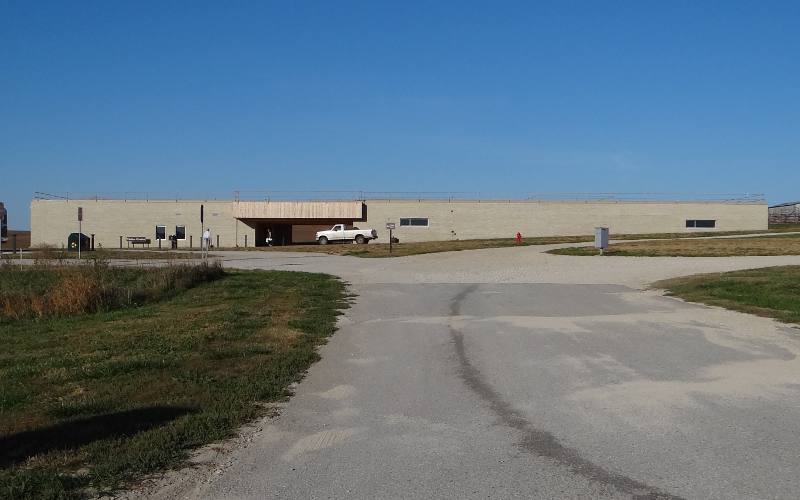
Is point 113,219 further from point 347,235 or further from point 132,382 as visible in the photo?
point 132,382

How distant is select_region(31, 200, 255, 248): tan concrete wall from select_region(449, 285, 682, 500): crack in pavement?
59.4 metres

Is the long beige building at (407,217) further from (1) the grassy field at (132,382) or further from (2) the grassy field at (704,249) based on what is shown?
(1) the grassy field at (132,382)

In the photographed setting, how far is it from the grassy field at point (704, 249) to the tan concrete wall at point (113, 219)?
36820 mm

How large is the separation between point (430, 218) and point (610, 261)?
32.9m

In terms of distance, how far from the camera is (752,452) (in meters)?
5.88

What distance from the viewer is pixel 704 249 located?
125 feet

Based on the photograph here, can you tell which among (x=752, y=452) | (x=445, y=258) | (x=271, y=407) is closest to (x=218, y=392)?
(x=271, y=407)

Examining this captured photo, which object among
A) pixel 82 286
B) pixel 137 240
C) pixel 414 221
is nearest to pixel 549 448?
pixel 82 286

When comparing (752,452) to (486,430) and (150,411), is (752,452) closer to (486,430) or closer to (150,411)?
(486,430)

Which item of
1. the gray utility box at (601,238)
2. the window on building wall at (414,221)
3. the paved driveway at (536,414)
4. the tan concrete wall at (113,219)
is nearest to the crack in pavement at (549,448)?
the paved driveway at (536,414)

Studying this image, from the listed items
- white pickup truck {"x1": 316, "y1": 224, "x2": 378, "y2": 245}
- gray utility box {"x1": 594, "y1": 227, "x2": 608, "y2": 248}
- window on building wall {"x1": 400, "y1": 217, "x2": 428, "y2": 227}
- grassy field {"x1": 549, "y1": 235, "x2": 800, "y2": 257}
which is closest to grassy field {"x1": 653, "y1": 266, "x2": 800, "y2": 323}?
grassy field {"x1": 549, "y1": 235, "x2": 800, "y2": 257}

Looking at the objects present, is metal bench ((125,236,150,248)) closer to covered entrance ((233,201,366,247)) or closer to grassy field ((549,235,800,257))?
covered entrance ((233,201,366,247))

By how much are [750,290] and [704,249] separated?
67.5 ft

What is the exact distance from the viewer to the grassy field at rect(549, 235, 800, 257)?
35.9 m
